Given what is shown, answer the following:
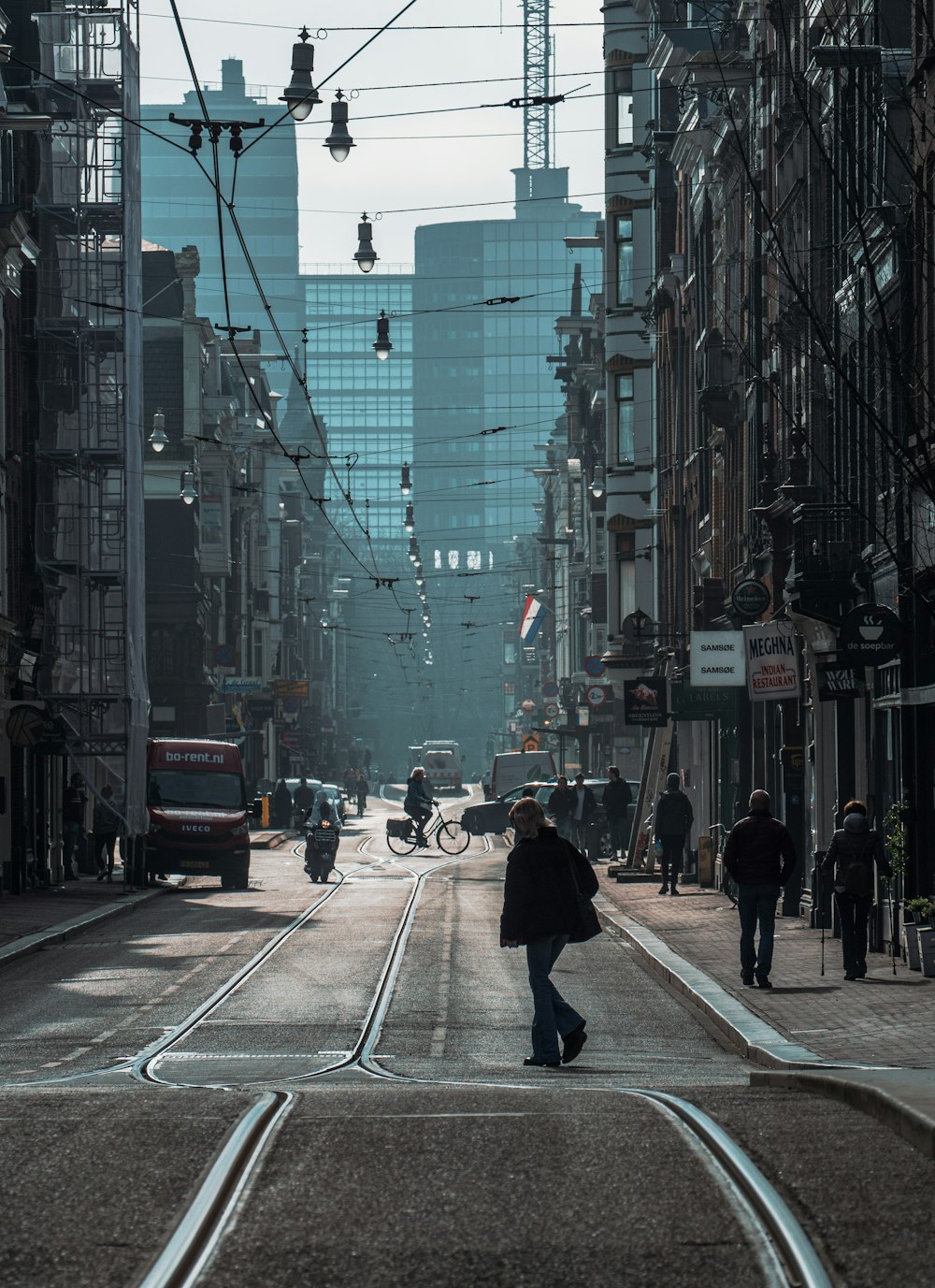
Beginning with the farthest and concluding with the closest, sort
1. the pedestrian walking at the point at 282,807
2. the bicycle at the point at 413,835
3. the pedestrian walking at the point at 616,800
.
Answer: the pedestrian walking at the point at 282,807 → the bicycle at the point at 413,835 → the pedestrian walking at the point at 616,800

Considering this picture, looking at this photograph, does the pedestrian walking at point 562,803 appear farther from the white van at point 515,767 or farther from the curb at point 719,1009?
the white van at point 515,767

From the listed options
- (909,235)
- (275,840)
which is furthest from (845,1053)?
(275,840)

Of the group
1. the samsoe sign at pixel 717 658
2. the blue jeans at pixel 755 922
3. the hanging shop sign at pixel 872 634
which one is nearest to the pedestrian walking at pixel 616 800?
the samsoe sign at pixel 717 658

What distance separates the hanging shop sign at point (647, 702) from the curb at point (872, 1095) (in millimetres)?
29086

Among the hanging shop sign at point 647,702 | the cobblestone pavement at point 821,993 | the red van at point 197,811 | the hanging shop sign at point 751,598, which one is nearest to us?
the cobblestone pavement at point 821,993

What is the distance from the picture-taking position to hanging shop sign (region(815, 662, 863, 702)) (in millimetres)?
24469

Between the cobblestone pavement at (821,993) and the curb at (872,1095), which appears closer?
the curb at (872,1095)

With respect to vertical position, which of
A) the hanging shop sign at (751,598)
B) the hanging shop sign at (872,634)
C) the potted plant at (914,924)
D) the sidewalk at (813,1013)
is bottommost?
the sidewalk at (813,1013)

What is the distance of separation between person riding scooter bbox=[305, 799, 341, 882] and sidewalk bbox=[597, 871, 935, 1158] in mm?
12457

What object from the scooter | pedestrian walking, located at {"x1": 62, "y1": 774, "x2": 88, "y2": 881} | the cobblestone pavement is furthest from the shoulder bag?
pedestrian walking, located at {"x1": 62, "y1": 774, "x2": 88, "y2": 881}

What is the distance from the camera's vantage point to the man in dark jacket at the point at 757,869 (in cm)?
1966

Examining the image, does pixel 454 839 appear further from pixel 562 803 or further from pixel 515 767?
pixel 515 767

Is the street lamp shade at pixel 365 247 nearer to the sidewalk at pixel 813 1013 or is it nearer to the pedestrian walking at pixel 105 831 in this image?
the pedestrian walking at pixel 105 831

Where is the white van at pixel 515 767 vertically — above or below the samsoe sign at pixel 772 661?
below
